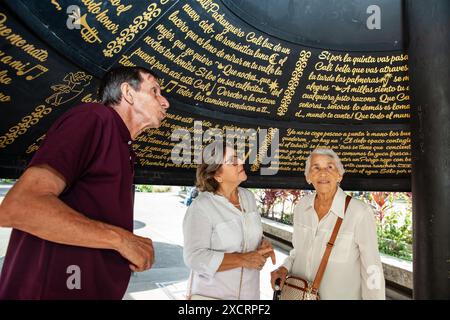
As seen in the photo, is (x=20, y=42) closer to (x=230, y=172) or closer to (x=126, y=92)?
(x=126, y=92)

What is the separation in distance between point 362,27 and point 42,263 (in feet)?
9.71

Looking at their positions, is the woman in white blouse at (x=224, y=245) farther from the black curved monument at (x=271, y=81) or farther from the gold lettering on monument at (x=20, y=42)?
the gold lettering on monument at (x=20, y=42)

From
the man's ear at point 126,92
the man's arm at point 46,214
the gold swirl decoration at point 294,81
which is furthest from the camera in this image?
the gold swirl decoration at point 294,81

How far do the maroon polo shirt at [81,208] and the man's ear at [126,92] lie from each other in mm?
279

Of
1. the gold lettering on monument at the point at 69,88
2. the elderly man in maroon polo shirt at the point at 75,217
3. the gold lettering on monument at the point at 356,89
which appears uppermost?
the gold lettering on monument at the point at 356,89

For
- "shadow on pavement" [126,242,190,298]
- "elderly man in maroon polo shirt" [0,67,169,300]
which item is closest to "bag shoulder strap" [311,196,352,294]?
"elderly man in maroon polo shirt" [0,67,169,300]

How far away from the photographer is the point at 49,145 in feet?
3.39

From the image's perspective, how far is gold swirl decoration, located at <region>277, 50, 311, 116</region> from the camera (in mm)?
2828

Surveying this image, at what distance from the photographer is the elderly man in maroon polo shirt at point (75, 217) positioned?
959 mm

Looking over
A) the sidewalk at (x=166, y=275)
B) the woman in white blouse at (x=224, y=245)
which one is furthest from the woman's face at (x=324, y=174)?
the sidewalk at (x=166, y=275)

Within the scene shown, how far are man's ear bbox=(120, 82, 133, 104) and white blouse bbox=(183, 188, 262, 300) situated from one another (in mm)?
870

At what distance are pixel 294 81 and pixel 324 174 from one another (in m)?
1.12

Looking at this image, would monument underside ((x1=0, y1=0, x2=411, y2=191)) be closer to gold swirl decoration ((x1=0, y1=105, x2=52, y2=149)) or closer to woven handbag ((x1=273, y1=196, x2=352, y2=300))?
gold swirl decoration ((x1=0, y1=105, x2=52, y2=149))

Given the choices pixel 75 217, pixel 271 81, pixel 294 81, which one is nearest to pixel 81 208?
pixel 75 217
